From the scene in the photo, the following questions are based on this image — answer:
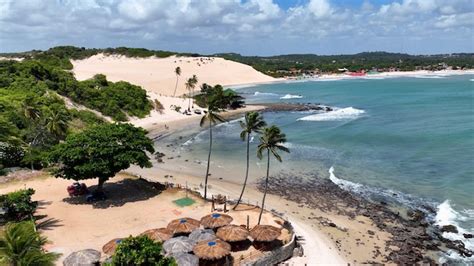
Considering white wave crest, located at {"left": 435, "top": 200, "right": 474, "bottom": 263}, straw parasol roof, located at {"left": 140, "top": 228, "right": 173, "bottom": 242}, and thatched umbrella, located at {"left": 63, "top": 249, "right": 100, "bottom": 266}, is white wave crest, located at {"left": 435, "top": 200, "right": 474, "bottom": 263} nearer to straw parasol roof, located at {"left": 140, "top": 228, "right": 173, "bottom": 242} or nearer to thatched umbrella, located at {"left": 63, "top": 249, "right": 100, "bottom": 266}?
straw parasol roof, located at {"left": 140, "top": 228, "right": 173, "bottom": 242}

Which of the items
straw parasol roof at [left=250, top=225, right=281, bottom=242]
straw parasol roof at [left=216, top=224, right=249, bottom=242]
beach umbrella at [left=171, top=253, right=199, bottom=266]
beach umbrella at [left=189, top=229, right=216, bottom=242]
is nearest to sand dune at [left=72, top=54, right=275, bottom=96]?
beach umbrella at [left=189, top=229, right=216, bottom=242]

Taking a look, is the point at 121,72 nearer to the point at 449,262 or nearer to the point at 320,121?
the point at 320,121

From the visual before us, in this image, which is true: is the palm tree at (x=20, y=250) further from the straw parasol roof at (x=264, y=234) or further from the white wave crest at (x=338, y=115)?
the white wave crest at (x=338, y=115)

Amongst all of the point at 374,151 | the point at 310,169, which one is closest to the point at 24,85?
the point at 310,169

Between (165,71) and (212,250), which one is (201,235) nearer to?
(212,250)

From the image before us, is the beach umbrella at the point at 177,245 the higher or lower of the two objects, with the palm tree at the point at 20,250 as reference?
lower

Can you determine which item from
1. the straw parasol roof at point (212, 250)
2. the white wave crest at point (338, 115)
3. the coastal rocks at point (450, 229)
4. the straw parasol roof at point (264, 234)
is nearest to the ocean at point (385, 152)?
the white wave crest at point (338, 115)

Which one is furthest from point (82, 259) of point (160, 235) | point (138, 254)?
point (138, 254)
